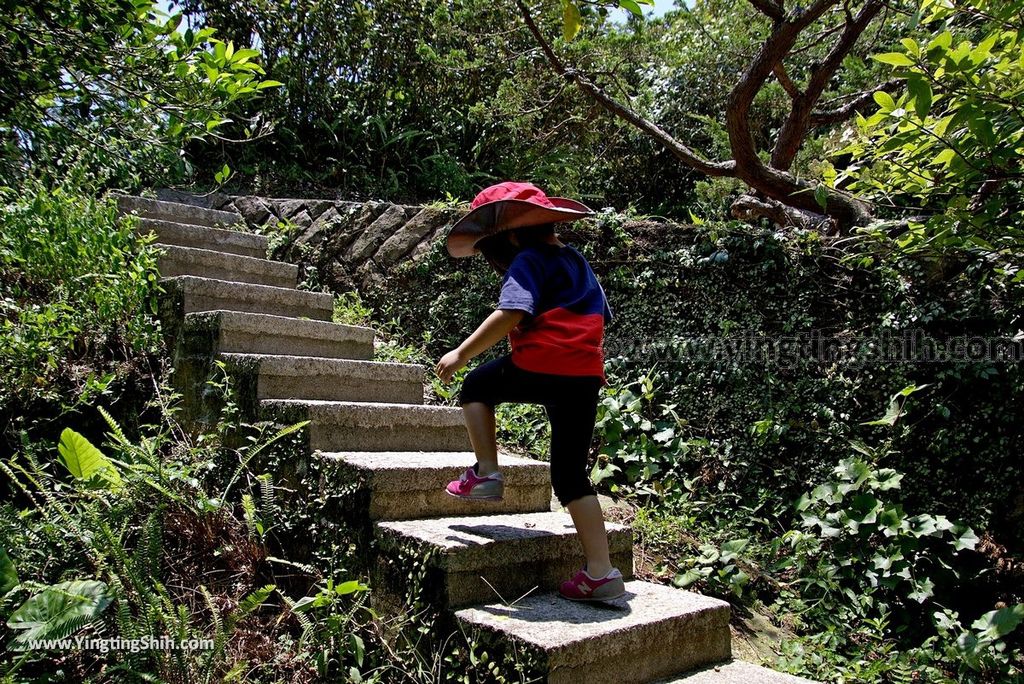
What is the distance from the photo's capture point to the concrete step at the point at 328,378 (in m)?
3.37

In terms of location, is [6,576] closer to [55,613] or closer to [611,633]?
[55,613]

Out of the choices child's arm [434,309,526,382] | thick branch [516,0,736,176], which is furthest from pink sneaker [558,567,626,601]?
thick branch [516,0,736,176]

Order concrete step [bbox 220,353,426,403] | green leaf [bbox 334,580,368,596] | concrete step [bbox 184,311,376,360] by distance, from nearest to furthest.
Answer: green leaf [bbox 334,580,368,596] → concrete step [bbox 220,353,426,403] → concrete step [bbox 184,311,376,360]

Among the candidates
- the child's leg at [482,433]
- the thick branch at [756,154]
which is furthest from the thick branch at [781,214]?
the child's leg at [482,433]

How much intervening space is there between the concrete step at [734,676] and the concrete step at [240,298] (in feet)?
10.1

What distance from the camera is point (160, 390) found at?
366cm

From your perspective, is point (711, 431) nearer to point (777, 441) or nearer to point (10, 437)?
point (777, 441)

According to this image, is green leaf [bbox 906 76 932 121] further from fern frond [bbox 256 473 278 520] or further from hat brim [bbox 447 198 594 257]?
fern frond [bbox 256 473 278 520]

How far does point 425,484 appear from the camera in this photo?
2.88 m

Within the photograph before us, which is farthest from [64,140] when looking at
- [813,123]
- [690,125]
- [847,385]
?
[690,125]

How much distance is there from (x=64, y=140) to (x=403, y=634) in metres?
3.81

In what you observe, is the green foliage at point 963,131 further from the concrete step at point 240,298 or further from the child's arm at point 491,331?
the concrete step at point 240,298

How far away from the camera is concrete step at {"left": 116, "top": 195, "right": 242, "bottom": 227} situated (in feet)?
16.1

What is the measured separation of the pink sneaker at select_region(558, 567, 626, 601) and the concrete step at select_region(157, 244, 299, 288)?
3094mm
